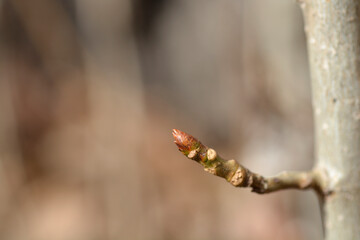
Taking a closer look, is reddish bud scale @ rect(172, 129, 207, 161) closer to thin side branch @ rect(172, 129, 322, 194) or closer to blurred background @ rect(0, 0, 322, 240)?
thin side branch @ rect(172, 129, 322, 194)

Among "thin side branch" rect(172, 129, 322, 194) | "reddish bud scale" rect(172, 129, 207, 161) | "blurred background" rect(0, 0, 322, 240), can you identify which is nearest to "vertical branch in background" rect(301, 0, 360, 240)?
"thin side branch" rect(172, 129, 322, 194)

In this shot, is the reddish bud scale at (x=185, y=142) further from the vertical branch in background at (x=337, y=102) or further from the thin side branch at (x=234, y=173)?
the vertical branch in background at (x=337, y=102)

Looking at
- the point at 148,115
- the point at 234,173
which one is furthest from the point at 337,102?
the point at 148,115

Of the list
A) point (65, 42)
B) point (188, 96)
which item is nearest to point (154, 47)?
point (188, 96)

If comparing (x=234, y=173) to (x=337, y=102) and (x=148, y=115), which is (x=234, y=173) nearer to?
(x=337, y=102)

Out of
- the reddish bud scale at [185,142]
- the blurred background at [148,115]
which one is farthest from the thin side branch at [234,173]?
the blurred background at [148,115]

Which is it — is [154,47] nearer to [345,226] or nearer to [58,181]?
[58,181]
